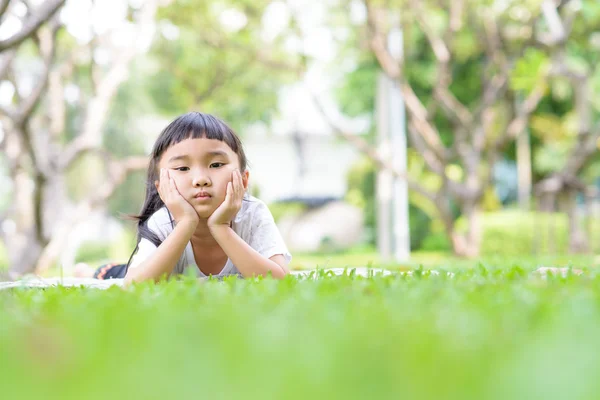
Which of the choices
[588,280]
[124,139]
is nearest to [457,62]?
[124,139]

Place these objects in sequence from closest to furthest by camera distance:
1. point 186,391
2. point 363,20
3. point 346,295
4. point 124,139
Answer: point 186,391 → point 346,295 → point 363,20 → point 124,139

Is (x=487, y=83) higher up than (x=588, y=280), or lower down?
higher up

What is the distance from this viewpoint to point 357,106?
22.4 meters

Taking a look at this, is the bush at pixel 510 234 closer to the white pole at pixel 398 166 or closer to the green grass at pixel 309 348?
the white pole at pixel 398 166

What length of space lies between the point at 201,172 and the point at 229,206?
257mm

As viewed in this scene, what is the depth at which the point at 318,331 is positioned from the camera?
1.37 m

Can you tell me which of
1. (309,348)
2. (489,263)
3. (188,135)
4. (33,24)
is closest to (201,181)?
(188,135)

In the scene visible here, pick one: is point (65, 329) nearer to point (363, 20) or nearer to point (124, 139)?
point (363, 20)

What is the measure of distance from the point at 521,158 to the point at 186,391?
69.1 ft

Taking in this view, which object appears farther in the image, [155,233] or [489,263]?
[489,263]

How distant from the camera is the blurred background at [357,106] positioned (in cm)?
895

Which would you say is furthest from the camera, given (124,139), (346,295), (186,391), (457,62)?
(124,139)

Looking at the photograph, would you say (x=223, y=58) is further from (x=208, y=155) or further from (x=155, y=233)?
(x=208, y=155)

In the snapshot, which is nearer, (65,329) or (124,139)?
(65,329)
